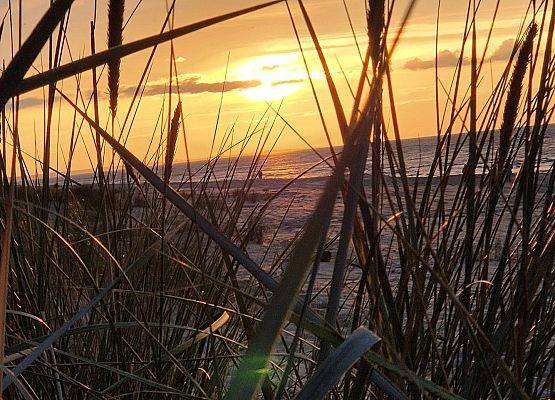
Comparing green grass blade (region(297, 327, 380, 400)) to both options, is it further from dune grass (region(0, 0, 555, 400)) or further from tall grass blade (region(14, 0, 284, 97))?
tall grass blade (region(14, 0, 284, 97))

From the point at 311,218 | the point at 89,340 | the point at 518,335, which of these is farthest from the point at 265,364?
the point at 89,340

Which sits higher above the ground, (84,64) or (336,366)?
(84,64)

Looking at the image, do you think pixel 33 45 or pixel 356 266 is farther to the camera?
pixel 356 266

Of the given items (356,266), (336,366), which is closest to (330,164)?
(336,366)

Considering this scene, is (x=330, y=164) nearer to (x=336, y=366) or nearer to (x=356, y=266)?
(x=336, y=366)

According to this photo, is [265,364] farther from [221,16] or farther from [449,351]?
[449,351]

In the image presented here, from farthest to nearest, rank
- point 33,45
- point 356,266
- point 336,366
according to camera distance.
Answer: point 356,266 → point 336,366 → point 33,45

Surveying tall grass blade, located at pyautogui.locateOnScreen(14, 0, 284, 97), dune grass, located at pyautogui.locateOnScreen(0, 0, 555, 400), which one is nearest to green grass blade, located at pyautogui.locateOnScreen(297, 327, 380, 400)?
dune grass, located at pyautogui.locateOnScreen(0, 0, 555, 400)

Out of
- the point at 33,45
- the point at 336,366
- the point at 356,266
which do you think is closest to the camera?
the point at 33,45

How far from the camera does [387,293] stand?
685mm

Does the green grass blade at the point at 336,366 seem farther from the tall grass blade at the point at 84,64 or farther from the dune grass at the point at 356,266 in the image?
the tall grass blade at the point at 84,64

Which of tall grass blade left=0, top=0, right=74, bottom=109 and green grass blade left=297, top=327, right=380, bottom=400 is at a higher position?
tall grass blade left=0, top=0, right=74, bottom=109

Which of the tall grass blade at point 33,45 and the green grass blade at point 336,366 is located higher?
the tall grass blade at point 33,45

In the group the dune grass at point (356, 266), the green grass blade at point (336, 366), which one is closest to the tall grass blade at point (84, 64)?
the dune grass at point (356, 266)
